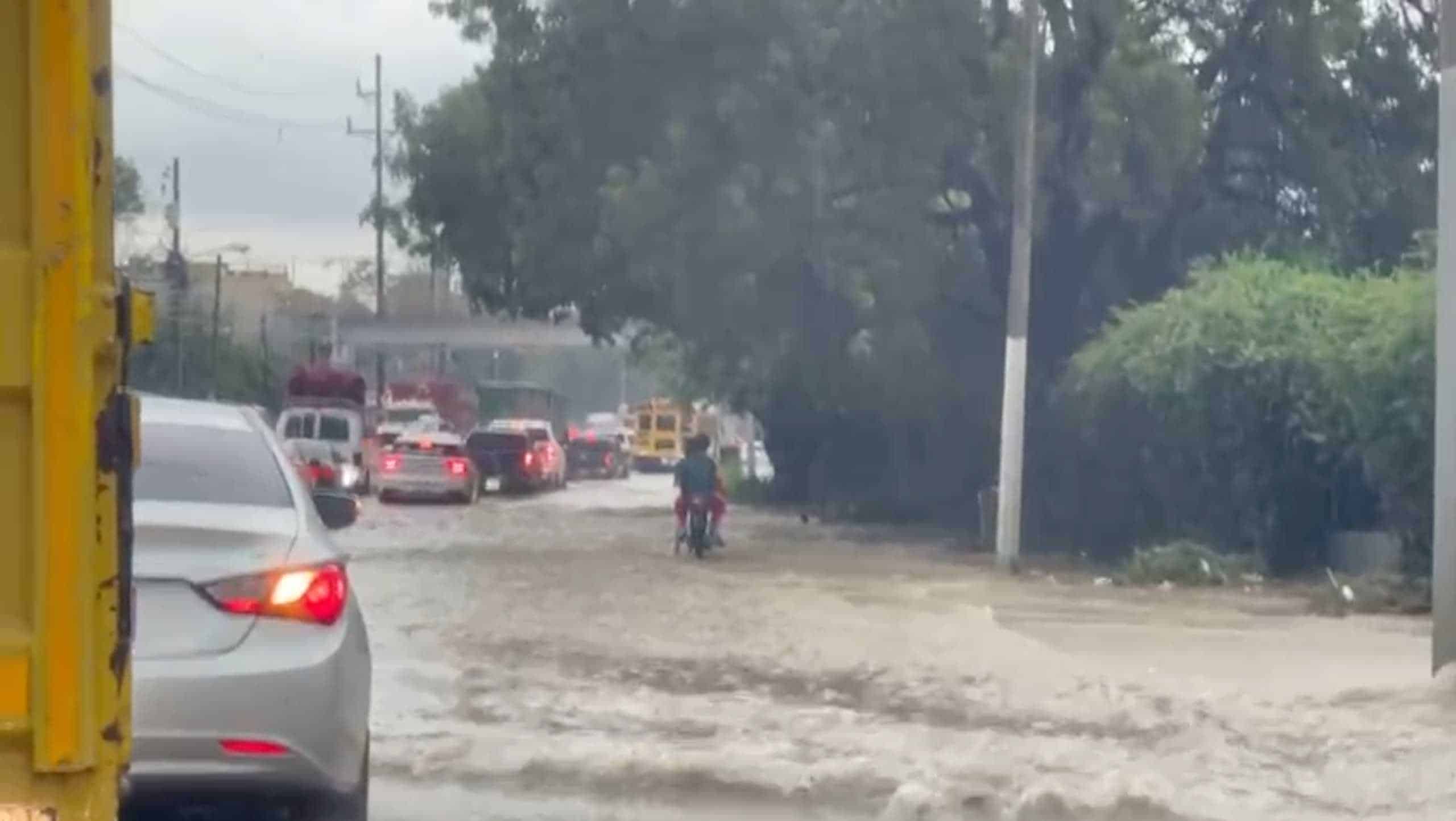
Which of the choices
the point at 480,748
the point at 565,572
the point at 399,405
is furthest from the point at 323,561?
the point at 399,405

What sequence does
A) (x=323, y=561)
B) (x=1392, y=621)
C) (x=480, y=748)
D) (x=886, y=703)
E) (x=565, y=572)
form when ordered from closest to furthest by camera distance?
(x=323, y=561) → (x=480, y=748) → (x=886, y=703) → (x=1392, y=621) → (x=565, y=572)

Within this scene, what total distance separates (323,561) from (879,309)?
84.3ft

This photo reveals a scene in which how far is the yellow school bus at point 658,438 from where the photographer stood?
3588 inches

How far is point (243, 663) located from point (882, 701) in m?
8.48

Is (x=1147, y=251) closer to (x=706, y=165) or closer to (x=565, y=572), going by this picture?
(x=706, y=165)

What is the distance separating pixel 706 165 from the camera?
3306 centimetres

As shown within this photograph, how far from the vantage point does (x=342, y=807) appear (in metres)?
8.88

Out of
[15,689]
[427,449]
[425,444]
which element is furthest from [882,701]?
[425,444]

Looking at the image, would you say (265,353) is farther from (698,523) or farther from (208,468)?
(208,468)

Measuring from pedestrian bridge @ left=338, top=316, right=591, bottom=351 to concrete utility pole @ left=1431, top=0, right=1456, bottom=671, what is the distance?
7323cm

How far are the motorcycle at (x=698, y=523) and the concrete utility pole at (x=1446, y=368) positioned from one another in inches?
619

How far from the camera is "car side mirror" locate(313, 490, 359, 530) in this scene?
10531 millimetres

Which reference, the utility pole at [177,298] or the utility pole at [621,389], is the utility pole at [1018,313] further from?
Answer: the utility pole at [621,389]

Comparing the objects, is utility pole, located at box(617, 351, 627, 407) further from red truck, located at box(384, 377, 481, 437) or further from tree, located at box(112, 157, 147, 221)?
tree, located at box(112, 157, 147, 221)
